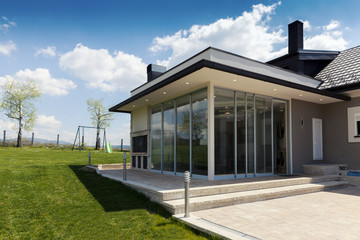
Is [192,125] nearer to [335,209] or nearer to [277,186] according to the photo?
[277,186]

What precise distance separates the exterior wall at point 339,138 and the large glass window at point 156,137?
24.3 ft

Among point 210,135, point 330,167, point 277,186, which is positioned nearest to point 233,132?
point 210,135

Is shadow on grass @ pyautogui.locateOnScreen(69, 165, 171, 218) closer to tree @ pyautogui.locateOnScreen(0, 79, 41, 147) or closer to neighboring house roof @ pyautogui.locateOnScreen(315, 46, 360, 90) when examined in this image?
neighboring house roof @ pyautogui.locateOnScreen(315, 46, 360, 90)

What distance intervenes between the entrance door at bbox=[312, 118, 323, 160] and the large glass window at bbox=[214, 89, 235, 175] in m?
4.85

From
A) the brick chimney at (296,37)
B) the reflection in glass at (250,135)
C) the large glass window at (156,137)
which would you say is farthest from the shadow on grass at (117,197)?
the brick chimney at (296,37)

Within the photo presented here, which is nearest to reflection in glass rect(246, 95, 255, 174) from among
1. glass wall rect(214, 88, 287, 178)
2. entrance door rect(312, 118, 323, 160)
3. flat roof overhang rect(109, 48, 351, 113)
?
glass wall rect(214, 88, 287, 178)

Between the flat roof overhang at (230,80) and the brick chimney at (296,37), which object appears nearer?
the flat roof overhang at (230,80)

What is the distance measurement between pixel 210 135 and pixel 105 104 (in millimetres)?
29387

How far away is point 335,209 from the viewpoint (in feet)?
18.3

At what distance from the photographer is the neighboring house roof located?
1018 centimetres

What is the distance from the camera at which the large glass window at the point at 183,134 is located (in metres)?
8.95

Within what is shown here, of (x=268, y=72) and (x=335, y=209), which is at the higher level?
(x=268, y=72)

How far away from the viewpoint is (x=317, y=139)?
36.5 ft

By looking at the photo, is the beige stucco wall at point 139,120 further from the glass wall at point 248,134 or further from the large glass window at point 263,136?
the large glass window at point 263,136
